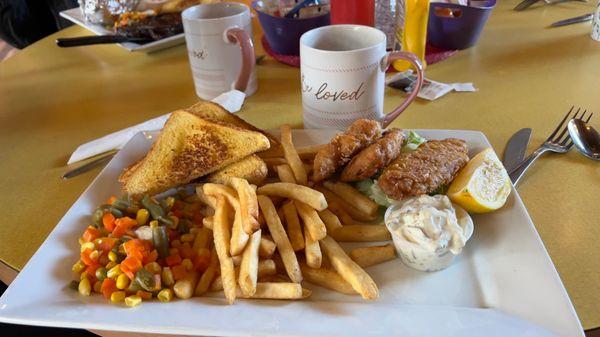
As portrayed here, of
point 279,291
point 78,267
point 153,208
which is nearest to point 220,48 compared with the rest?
point 153,208

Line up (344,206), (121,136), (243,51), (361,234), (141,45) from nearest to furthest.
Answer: (361,234), (344,206), (121,136), (243,51), (141,45)

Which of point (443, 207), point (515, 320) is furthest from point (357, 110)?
point (515, 320)

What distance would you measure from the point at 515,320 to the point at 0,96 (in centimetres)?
246

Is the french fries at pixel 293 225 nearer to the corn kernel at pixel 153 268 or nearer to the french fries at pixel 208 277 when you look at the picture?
the french fries at pixel 208 277

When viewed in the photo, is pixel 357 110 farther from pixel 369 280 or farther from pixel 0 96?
pixel 0 96

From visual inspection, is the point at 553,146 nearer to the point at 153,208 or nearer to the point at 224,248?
the point at 224,248

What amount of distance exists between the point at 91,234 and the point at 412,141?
1.02 meters

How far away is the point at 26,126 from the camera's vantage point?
1.98 metres

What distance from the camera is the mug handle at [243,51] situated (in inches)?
72.6

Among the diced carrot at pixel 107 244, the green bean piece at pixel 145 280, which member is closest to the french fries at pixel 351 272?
the green bean piece at pixel 145 280

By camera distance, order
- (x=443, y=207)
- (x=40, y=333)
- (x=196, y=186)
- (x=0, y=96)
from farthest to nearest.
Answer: (x=0, y=96) → (x=40, y=333) → (x=196, y=186) → (x=443, y=207)

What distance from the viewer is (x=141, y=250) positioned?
116 cm

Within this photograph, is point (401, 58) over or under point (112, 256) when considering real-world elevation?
over

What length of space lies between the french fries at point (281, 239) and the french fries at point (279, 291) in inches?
2.0
